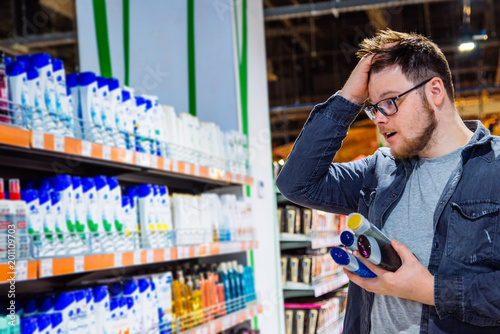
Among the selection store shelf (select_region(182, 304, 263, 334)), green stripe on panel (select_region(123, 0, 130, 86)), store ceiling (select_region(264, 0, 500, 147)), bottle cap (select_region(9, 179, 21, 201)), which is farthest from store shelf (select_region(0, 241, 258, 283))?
store ceiling (select_region(264, 0, 500, 147))

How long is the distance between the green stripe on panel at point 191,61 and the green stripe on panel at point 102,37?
59 centimetres

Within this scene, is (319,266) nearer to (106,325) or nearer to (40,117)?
(106,325)

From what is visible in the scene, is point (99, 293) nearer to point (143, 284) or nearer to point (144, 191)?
point (143, 284)

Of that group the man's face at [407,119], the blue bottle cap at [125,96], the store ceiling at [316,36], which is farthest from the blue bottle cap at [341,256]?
the store ceiling at [316,36]

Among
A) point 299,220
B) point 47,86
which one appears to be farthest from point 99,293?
point 299,220

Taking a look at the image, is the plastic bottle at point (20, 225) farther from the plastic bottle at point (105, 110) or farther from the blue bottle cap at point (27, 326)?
the plastic bottle at point (105, 110)

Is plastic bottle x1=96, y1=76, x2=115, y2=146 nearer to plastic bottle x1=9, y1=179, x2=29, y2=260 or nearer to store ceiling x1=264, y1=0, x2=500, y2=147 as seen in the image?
plastic bottle x1=9, y1=179, x2=29, y2=260

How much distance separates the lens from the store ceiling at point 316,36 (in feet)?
27.0

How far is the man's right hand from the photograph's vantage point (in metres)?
1.65

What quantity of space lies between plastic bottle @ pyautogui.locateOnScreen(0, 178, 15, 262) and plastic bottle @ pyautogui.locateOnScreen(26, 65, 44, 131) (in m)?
0.26

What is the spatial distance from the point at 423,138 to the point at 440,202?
0.60 ft

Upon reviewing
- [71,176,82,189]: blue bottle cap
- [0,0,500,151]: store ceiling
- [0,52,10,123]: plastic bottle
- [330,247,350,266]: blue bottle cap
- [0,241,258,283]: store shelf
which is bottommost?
[0,241,258,283]: store shelf

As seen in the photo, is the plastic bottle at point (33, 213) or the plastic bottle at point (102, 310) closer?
the plastic bottle at point (33, 213)

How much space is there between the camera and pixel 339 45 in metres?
12.6
